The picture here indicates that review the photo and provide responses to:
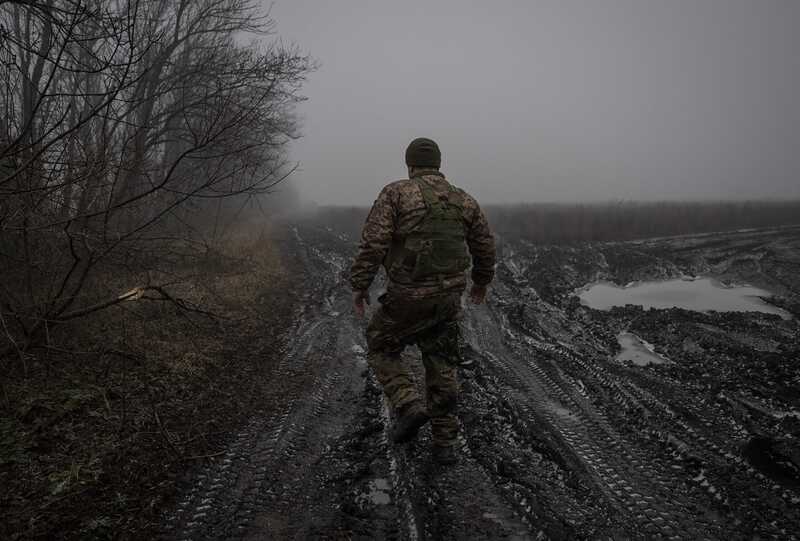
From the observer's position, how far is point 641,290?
9.33 meters

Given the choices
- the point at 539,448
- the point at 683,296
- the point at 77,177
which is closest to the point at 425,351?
the point at 539,448

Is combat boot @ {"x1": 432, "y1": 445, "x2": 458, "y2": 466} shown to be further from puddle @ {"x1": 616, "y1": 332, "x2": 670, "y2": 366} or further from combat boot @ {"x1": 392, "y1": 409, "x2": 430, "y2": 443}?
puddle @ {"x1": 616, "y1": 332, "x2": 670, "y2": 366}

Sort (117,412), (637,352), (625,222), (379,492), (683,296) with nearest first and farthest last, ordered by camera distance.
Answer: (379,492) → (117,412) → (637,352) → (683,296) → (625,222)

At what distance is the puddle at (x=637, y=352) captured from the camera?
5344mm

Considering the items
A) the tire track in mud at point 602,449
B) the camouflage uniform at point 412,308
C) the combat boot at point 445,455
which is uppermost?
the camouflage uniform at point 412,308

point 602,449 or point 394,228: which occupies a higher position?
point 394,228

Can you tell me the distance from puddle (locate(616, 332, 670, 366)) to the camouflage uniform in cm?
317

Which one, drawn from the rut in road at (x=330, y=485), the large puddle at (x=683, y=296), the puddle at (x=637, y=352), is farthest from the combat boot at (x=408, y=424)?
the large puddle at (x=683, y=296)

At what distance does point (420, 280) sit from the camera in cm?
321

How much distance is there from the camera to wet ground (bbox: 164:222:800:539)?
8.23 ft

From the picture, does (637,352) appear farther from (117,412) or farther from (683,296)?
(117,412)

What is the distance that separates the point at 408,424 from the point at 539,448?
3.43ft

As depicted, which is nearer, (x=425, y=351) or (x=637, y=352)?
(x=425, y=351)

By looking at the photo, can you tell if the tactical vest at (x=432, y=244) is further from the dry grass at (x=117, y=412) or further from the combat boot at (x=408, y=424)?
the dry grass at (x=117, y=412)
